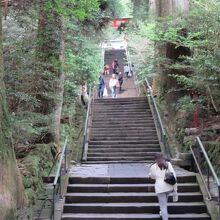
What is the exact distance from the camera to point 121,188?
8328mm

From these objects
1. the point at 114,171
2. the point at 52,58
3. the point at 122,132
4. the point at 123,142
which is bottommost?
the point at 123,142

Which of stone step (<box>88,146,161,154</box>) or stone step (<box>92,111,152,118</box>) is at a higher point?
stone step (<box>92,111,152,118</box>)

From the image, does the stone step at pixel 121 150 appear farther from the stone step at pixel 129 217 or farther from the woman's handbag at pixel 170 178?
the woman's handbag at pixel 170 178

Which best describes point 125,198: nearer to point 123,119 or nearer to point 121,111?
point 123,119

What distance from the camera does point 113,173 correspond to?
937 cm

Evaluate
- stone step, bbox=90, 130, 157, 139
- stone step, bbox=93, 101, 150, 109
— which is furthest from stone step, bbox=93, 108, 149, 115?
stone step, bbox=90, 130, 157, 139

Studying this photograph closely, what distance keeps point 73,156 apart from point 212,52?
5715 millimetres

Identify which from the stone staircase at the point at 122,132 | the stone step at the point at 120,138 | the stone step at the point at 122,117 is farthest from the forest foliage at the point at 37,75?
the stone step at the point at 122,117

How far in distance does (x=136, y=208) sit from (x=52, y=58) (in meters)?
5.20

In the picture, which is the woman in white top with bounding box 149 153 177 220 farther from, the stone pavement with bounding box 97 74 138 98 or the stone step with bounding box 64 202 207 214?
the stone pavement with bounding box 97 74 138 98

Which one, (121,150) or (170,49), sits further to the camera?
(170,49)

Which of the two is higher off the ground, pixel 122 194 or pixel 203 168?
pixel 203 168

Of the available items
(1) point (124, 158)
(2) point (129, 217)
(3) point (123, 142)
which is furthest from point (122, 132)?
(2) point (129, 217)

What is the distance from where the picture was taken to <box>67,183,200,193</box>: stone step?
8.23 metres
